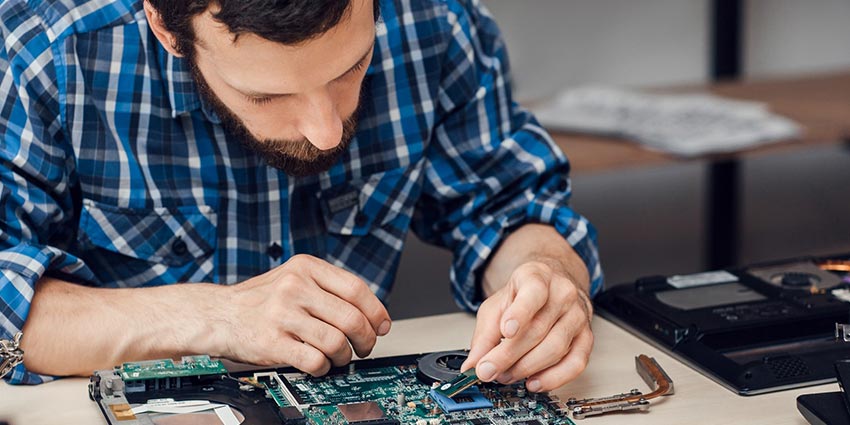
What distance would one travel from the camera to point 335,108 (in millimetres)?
1306

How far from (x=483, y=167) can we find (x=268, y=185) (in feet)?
0.91

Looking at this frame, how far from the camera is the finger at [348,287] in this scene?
4.07 feet

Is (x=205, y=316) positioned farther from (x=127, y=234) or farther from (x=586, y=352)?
(x=586, y=352)

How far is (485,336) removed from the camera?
119 cm

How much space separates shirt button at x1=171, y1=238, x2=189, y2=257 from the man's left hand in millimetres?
468

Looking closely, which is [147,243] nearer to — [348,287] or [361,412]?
[348,287]

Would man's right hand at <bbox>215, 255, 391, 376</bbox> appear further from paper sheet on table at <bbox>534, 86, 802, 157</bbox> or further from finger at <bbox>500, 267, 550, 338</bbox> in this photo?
paper sheet on table at <bbox>534, 86, 802, 157</bbox>

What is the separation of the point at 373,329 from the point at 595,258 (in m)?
Result: 0.41

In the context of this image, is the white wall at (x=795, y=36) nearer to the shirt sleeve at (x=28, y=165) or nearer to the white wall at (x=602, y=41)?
the white wall at (x=602, y=41)

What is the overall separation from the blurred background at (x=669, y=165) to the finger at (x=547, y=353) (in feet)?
5.83

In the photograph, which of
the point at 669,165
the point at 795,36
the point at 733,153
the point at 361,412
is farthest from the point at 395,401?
the point at 795,36

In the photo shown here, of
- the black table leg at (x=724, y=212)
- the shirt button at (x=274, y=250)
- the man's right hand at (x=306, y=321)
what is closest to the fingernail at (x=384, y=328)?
the man's right hand at (x=306, y=321)

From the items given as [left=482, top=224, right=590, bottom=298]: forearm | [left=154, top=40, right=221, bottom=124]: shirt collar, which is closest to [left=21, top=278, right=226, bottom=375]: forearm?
[left=154, top=40, right=221, bottom=124]: shirt collar

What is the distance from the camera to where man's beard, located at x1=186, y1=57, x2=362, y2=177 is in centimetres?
135
